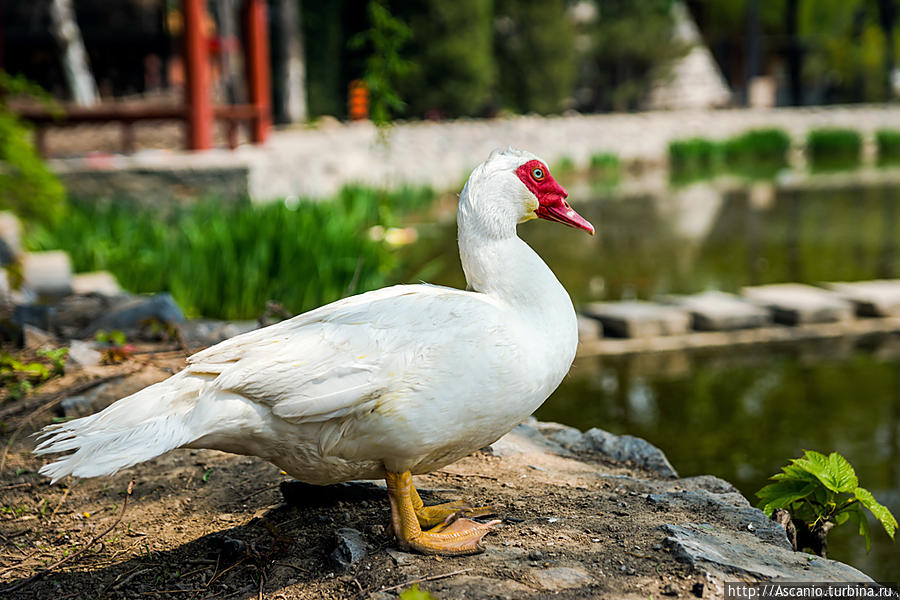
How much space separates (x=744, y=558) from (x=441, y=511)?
2.48ft

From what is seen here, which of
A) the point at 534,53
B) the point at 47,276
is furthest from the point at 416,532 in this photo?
the point at 534,53

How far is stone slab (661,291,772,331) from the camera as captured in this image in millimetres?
6098

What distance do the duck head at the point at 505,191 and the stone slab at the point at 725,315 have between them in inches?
161

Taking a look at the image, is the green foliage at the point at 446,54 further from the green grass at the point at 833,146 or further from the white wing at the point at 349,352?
the white wing at the point at 349,352

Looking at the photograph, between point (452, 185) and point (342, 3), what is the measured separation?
22.3 ft

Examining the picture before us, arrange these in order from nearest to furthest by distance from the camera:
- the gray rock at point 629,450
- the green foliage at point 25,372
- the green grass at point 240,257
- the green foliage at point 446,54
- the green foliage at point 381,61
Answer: the gray rock at point 629,450
the green foliage at point 25,372
the green foliage at point 381,61
the green grass at point 240,257
the green foliage at point 446,54

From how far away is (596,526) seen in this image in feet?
7.49

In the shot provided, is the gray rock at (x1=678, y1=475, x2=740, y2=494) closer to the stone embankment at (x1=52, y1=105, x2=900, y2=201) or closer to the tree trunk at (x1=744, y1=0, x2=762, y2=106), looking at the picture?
the stone embankment at (x1=52, y1=105, x2=900, y2=201)

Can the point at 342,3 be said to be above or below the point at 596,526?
above

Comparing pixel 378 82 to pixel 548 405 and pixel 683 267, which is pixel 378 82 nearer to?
pixel 548 405

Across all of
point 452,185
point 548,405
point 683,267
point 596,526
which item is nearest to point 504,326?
point 596,526

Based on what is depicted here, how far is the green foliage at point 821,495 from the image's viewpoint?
2.34m

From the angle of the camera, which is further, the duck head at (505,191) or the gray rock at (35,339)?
the gray rock at (35,339)

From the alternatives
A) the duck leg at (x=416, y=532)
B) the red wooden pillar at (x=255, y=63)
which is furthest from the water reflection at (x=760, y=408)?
the red wooden pillar at (x=255, y=63)
